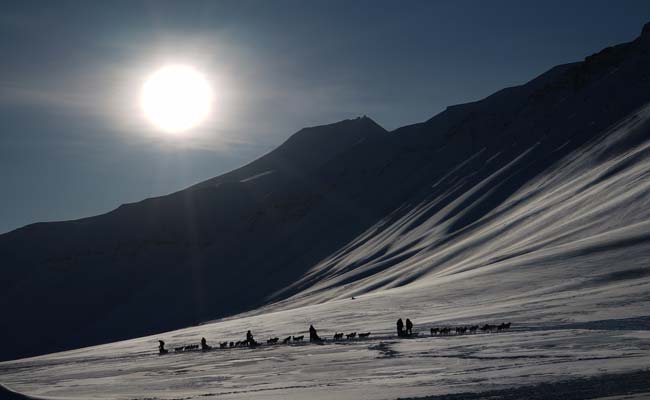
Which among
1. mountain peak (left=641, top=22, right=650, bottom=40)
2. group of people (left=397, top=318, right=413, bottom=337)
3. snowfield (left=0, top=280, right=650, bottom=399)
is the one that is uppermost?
mountain peak (left=641, top=22, right=650, bottom=40)

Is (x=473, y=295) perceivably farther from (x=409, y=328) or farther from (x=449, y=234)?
(x=449, y=234)

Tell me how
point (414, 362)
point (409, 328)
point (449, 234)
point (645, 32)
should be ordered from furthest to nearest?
point (645, 32) → point (449, 234) → point (409, 328) → point (414, 362)

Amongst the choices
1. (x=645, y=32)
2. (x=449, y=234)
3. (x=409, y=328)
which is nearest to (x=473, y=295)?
(x=409, y=328)

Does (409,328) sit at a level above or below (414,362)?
above

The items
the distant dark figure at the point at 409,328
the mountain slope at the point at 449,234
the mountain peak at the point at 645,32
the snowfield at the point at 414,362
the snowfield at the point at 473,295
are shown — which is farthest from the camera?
the mountain peak at the point at 645,32

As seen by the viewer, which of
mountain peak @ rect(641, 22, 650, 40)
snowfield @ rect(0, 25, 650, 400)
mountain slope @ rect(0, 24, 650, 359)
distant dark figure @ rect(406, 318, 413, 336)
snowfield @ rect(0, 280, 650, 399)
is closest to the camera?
snowfield @ rect(0, 280, 650, 399)

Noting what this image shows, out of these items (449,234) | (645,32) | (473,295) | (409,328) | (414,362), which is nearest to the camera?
(414,362)

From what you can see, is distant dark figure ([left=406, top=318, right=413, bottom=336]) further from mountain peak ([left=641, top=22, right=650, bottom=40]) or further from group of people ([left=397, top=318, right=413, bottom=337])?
mountain peak ([left=641, top=22, right=650, bottom=40])

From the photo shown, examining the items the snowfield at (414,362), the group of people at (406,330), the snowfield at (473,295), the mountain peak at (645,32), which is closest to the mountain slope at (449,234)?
the snowfield at (473,295)

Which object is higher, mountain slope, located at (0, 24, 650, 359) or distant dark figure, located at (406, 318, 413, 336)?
mountain slope, located at (0, 24, 650, 359)

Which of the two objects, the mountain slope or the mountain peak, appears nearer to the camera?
the mountain slope

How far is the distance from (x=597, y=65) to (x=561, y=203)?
113 metres

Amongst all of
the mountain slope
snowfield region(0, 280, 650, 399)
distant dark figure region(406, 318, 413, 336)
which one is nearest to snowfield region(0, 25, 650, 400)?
snowfield region(0, 280, 650, 399)

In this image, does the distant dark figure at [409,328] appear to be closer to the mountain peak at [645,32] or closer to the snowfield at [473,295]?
the snowfield at [473,295]
